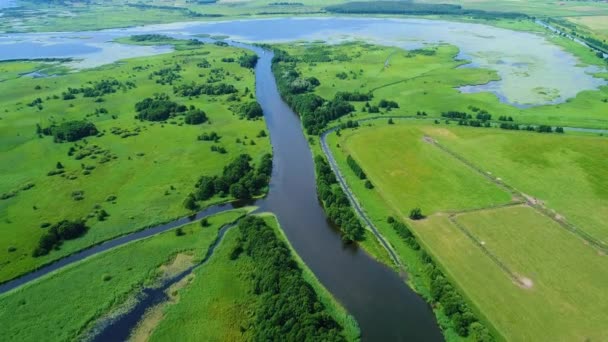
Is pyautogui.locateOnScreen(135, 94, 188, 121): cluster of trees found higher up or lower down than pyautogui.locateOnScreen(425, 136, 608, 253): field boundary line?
higher up

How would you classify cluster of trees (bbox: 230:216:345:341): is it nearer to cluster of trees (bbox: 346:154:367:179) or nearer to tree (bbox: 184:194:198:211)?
tree (bbox: 184:194:198:211)

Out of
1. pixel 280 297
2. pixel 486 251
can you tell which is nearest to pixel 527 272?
pixel 486 251

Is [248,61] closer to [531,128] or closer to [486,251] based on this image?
[531,128]

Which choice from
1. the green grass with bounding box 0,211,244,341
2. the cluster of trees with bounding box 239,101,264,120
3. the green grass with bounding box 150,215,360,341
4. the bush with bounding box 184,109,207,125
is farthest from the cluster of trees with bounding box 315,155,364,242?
the bush with bounding box 184,109,207,125

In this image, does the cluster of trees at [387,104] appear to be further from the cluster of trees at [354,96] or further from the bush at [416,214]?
the bush at [416,214]

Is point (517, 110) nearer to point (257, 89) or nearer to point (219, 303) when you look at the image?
point (257, 89)

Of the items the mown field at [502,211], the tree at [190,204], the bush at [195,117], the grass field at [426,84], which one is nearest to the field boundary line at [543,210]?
the mown field at [502,211]

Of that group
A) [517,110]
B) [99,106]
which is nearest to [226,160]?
[99,106]
